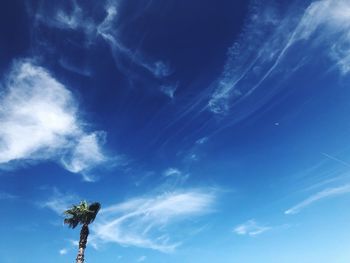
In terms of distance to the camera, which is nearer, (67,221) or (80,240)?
(80,240)

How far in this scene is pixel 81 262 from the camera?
1998 inches

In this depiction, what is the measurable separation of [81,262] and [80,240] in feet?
9.93

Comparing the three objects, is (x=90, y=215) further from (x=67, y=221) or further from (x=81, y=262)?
(x=81, y=262)

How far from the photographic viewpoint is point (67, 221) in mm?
55969

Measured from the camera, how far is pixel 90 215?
5578 centimetres

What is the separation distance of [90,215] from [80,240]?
14.0 ft

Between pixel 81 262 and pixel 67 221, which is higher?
pixel 67 221

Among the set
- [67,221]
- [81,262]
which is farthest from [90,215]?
[81,262]

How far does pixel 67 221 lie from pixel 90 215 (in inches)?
137

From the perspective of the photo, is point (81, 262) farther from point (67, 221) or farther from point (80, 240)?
point (67, 221)

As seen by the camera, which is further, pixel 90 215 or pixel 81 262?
pixel 90 215

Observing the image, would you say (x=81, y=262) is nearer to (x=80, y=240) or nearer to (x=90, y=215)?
(x=80, y=240)

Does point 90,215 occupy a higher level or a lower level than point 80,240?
higher

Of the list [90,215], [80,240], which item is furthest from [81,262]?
[90,215]
